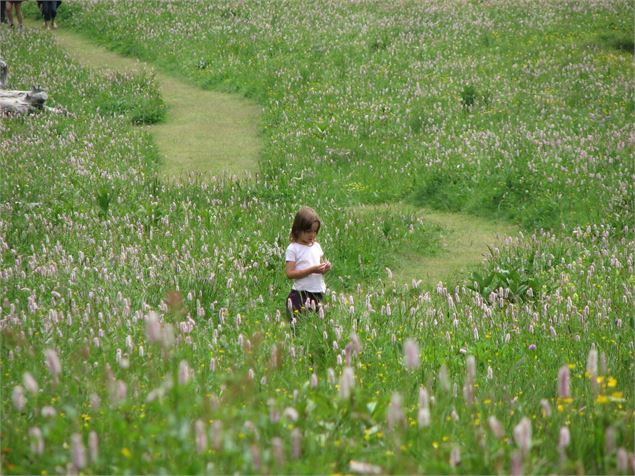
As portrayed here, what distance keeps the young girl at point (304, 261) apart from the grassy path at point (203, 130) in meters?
5.06

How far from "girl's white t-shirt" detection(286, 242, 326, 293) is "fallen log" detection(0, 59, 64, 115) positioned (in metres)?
10.3

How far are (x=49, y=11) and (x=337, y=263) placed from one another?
23.0 metres

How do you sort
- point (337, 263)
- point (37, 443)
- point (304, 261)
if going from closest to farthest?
point (37, 443), point (304, 261), point (337, 263)

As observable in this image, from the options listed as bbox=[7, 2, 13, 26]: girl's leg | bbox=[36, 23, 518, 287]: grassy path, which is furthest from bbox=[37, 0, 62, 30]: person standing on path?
bbox=[36, 23, 518, 287]: grassy path

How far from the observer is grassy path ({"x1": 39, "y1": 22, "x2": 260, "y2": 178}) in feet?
47.8

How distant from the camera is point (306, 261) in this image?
7656mm

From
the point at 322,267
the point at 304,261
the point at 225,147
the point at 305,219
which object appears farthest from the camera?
the point at 225,147

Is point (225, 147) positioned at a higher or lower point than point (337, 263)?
higher

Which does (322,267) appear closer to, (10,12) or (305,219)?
(305,219)

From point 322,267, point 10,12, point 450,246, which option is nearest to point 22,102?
point 450,246

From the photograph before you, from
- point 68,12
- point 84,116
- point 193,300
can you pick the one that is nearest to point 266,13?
point 68,12

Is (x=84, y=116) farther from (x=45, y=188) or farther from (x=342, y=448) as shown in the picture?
(x=342, y=448)

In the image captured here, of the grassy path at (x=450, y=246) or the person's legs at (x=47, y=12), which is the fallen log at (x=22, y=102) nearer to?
the grassy path at (x=450, y=246)

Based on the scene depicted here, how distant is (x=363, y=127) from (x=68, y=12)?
63.2 feet
